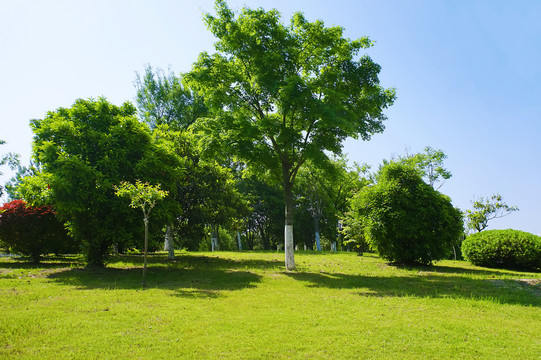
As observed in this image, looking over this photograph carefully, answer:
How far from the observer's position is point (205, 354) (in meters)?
5.65

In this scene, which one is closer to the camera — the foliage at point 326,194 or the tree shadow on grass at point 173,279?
the tree shadow on grass at point 173,279

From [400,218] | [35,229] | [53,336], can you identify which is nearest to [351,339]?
[53,336]

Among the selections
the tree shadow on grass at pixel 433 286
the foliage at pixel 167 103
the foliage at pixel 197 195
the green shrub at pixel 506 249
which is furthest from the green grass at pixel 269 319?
the foliage at pixel 167 103

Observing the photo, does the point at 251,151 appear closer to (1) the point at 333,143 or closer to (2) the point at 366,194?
(1) the point at 333,143

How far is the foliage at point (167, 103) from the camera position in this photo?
3219 cm

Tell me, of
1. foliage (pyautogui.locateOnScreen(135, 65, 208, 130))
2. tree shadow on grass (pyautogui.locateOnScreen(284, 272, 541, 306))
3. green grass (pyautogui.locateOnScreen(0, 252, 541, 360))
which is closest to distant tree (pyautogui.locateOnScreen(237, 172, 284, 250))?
foliage (pyautogui.locateOnScreen(135, 65, 208, 130))

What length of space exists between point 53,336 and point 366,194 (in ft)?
53.3

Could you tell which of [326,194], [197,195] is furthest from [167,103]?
[326,194]

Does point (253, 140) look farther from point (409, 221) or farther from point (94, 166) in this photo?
point (409, 221)

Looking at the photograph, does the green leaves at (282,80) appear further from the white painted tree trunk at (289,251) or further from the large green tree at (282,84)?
→ the white painted tree trunk at (289,251)

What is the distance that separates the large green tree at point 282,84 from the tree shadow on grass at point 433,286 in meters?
3.60

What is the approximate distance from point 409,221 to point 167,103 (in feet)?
85.5

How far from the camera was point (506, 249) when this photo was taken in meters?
18.9

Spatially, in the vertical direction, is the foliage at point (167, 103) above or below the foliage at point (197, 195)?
above
